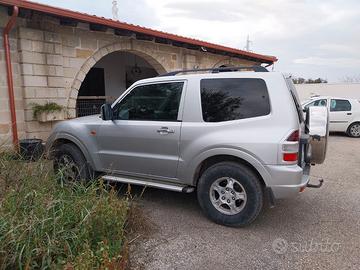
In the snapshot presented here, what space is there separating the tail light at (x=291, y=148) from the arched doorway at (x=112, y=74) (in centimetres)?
767

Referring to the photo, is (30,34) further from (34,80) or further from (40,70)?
(34,80)

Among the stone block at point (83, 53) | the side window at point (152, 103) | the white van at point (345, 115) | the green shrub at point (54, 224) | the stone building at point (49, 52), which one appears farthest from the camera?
the white van at point (345, 115)

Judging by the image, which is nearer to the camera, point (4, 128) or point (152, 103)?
point (152, 103)

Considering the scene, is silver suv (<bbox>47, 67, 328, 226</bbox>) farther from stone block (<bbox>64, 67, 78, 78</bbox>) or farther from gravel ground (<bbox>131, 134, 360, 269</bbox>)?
stone block (<bbox>64, 67, 78, 78</bbox>)

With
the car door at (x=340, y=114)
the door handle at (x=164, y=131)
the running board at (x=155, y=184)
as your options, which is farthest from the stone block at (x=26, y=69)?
the car door at (x=340, y=114)

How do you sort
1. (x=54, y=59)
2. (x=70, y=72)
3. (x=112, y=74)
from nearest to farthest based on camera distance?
(x=54, y=59), (x=70, y=72), (x=112, y=74)

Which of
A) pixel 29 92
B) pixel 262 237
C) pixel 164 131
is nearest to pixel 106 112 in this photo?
pixel 164 131

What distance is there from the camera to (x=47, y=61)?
688cm

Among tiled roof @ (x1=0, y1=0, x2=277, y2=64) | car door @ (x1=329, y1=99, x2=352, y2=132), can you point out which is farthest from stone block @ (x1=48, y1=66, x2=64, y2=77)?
car door @ (x1=329, y1=99, x2=352, y2=132)

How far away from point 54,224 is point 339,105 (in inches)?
464

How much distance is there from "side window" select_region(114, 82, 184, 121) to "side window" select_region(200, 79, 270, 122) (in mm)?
406

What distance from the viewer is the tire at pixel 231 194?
355cm

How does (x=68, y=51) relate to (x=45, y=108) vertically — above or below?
above

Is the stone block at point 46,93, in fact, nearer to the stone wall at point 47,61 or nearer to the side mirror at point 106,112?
the stone wall at point 47,61
